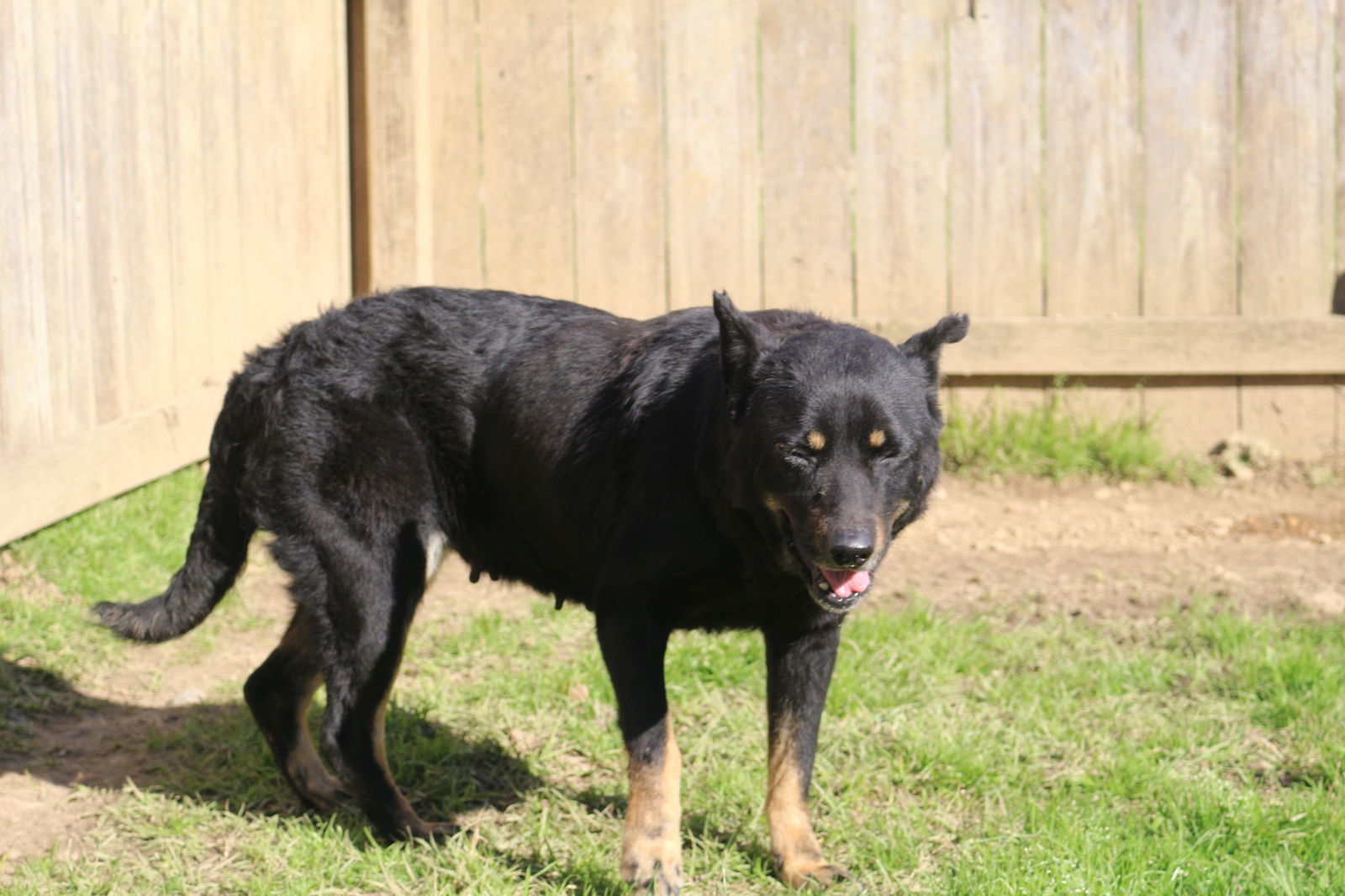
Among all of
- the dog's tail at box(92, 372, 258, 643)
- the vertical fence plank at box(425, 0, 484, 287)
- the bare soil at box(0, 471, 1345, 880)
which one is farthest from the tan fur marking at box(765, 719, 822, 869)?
the vertical fence plank at box(425, 0, 484, 287)

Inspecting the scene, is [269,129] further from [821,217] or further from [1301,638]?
[1301,638]

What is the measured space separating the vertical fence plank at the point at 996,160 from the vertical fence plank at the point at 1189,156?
57 cm

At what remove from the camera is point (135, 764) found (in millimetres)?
4367

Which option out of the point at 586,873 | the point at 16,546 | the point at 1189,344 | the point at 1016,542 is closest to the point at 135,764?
the point at 16,546

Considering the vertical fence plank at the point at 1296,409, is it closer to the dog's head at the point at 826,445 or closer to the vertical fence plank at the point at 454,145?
the vertical fence plank at the point at 454,145

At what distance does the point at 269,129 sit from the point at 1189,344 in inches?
178

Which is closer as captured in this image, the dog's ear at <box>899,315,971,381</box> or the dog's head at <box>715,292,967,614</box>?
the dog's head at <box>715,292,967,614</box>

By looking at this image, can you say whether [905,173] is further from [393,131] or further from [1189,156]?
[393,131]

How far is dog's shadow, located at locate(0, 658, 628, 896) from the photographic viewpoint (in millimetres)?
4207

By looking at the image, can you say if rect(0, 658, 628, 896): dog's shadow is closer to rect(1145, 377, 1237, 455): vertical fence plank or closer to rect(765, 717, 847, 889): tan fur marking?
rect(765, 717, 847, 889): tan fur marking

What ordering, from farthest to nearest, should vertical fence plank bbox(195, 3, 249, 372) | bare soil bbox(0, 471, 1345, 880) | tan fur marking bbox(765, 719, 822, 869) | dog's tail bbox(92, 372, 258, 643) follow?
vertical fence plank bbox(195, 3, 249, 372)
bare soil bbox(0, 471, 1345, 880)
dog's tail bbox(92, 372, 258, 643)
tan fur marking bbox(765, 719, 822, 869)

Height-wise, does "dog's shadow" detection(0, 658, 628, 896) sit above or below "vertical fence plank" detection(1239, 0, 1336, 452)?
below

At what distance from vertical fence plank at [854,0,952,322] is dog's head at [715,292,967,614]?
12.4 feet

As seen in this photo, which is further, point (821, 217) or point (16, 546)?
point (821, 217)
